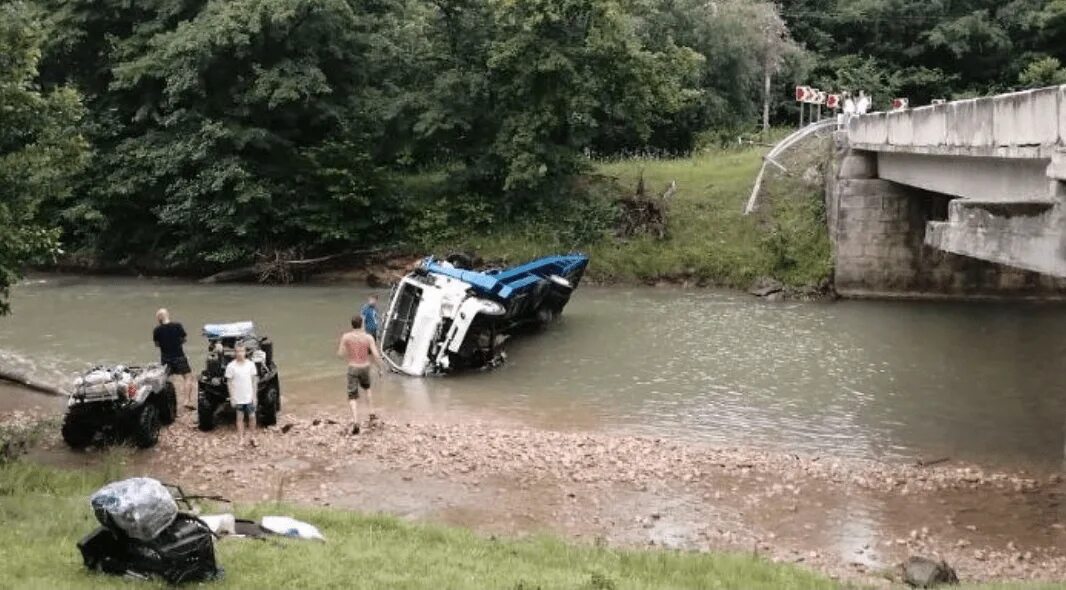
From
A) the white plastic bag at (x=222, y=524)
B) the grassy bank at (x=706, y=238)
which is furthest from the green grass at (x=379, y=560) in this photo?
the grassy bank at (x=706, y=238)

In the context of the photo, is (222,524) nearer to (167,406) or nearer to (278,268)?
(167,406)

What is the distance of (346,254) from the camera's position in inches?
1405

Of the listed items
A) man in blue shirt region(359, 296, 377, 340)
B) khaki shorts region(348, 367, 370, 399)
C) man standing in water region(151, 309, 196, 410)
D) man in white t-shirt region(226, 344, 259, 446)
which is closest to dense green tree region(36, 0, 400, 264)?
man in blue shirt region(359, 296, 377, 340)

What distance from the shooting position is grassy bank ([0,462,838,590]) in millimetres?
7449

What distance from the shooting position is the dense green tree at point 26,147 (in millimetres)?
13156

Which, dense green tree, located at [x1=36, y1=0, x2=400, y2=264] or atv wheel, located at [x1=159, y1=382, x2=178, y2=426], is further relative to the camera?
A: dense green tree, located at [x1=36, y1=0, x2=400, y2=264]

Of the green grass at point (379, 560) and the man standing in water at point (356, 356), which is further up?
the man standing in water at point (356, 356)

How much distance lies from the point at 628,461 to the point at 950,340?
13.2 meters

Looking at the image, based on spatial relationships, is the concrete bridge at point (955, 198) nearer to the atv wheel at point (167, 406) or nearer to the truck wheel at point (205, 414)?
the truck wheel at point (205, 414)

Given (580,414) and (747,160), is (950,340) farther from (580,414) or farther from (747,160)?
(747,160)

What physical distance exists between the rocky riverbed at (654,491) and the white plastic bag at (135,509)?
4.51m

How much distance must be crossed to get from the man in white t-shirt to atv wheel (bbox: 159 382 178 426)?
122cm

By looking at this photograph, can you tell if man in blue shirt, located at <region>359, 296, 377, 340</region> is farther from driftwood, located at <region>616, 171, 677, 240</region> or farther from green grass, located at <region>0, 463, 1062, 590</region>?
driftwood, located at <region>616, 171, 677, 240</region>

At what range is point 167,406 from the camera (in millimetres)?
15547
